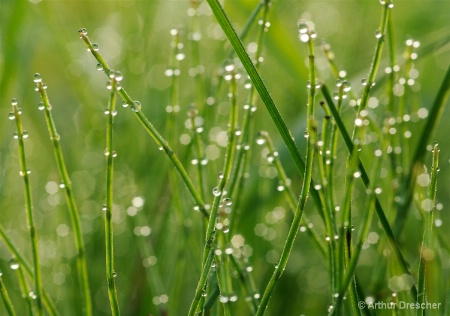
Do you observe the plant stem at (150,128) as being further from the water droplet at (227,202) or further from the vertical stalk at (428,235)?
the vertical stalk at (428,235)

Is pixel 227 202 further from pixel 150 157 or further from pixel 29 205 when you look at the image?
pixel 150 157

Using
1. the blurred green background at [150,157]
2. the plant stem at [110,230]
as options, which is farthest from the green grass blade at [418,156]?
the plant stem at [110,230]

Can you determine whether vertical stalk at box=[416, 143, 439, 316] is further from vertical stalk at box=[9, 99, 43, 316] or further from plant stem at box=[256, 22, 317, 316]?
vertical stalk at box=[9, 99, 43, 316]

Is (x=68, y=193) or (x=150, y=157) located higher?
(x=150, y=157)

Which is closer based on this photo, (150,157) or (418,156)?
(418,156)

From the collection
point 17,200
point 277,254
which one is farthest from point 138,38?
point 277,254

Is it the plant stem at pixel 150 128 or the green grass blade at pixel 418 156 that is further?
the green grass blade at pixel 418 156

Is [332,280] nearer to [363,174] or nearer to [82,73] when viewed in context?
[363,174]

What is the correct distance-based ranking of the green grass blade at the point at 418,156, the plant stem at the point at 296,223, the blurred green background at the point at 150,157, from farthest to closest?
1. the blurred green background at the point at 150,157
2. the green grass blade at the point at 418,156
3. the plant stem at the point at 296,223

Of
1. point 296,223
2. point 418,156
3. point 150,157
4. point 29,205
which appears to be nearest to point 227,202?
point 296,223
